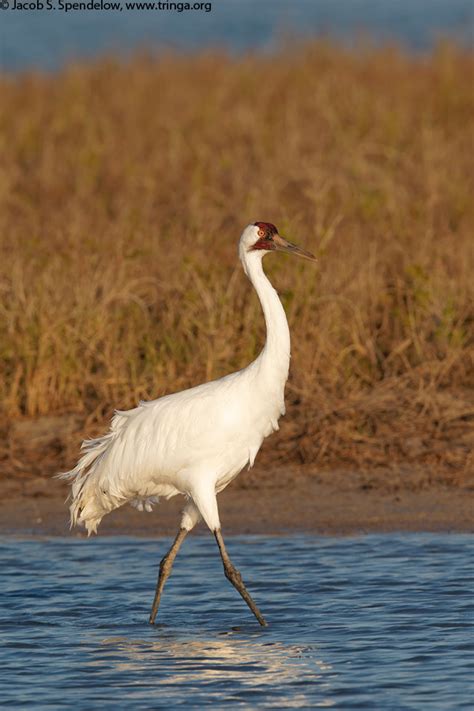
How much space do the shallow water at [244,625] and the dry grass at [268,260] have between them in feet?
3.81

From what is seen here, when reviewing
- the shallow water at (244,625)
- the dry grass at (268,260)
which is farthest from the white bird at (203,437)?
the dry grass at (268,260)

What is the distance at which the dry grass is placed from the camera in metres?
8.73

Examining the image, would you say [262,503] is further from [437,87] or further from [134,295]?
[437,87]

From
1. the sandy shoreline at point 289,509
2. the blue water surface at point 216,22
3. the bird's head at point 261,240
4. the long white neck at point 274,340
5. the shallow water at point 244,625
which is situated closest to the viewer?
the shallow water at point 244,625

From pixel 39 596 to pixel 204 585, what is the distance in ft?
2.56

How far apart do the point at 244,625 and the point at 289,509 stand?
5.19 ft

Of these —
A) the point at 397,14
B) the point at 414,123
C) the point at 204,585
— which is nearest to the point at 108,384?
the point at 204,585

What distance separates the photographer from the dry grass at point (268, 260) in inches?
344

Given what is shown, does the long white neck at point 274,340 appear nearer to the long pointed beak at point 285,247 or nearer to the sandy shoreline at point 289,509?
the long pointed beak at point 285,247

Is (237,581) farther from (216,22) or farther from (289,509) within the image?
(216,22)

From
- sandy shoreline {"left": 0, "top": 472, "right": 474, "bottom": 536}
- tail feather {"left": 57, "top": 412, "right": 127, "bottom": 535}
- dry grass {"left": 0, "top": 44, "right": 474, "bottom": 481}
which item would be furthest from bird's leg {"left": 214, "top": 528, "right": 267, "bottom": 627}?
dry grass {"left": 0, "top": 44, "right": 474, "bottom": 481}

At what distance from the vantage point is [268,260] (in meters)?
9.66

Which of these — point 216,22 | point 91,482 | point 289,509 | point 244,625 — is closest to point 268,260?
point 289,509

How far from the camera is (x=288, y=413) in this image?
8.73m
